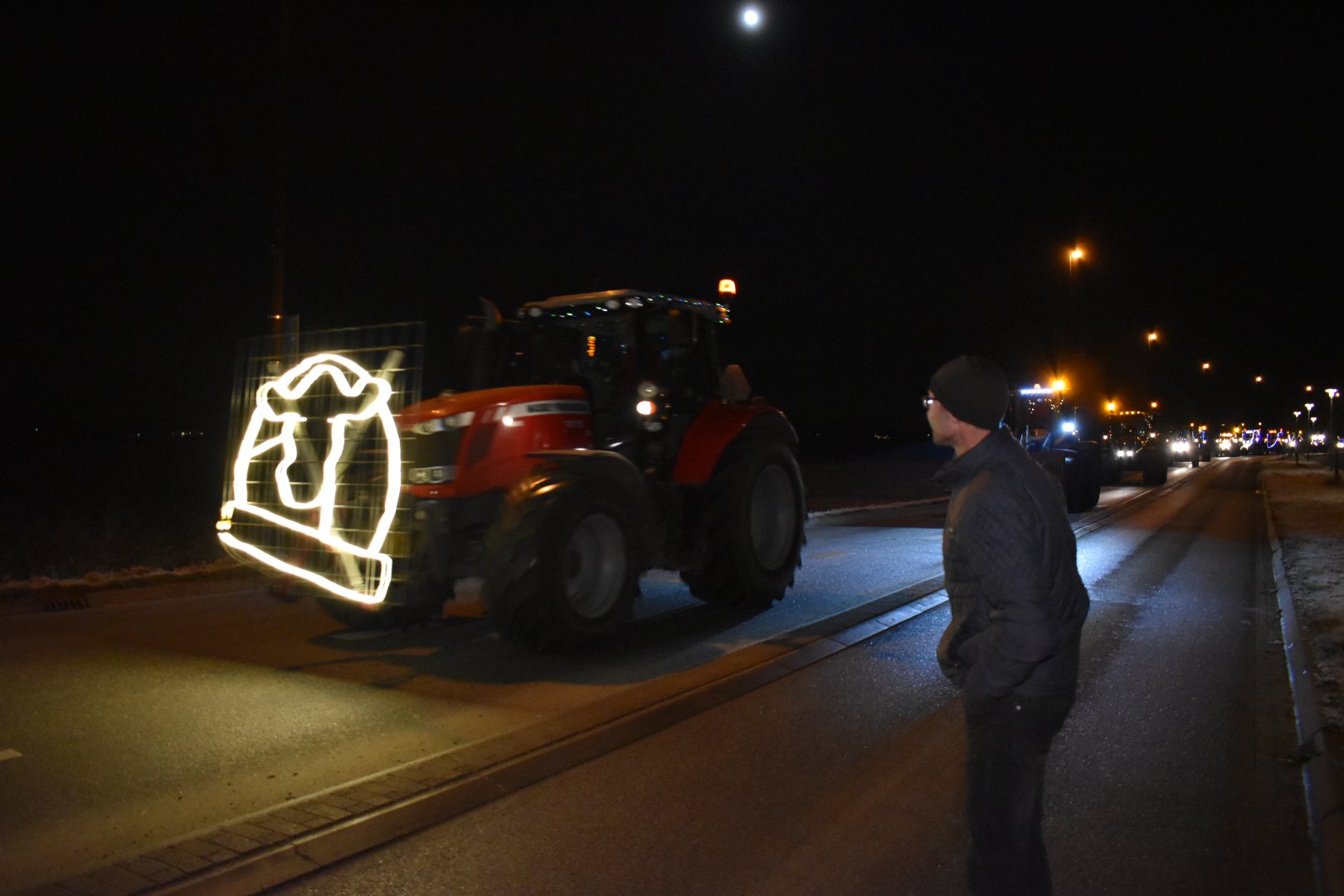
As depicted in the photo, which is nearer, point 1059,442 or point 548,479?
point 548,479

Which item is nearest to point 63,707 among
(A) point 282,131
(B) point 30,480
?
(A) point 282,131

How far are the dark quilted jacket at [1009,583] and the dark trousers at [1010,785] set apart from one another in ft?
0.20

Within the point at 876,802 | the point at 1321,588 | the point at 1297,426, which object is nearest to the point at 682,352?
the point at 876,802

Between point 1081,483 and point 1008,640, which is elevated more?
point 1008,640

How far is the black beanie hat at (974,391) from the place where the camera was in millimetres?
3160

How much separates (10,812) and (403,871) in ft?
6.63

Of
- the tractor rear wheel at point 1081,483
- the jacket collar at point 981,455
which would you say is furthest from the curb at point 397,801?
the tractor rear wheel at point 1081,483

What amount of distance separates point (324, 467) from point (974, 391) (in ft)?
18.8

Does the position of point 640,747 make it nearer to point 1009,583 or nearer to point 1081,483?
point 1009,583

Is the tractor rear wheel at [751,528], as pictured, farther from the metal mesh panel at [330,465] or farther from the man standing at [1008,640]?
the man standing at [1008,640]

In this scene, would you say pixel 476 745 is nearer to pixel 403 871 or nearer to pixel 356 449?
pixel 403 871

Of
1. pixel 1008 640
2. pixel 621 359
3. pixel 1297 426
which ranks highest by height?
pixel 621 359

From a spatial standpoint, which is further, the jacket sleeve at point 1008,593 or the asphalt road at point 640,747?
the asphalt road at point 640,747

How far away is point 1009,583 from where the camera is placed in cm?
296
